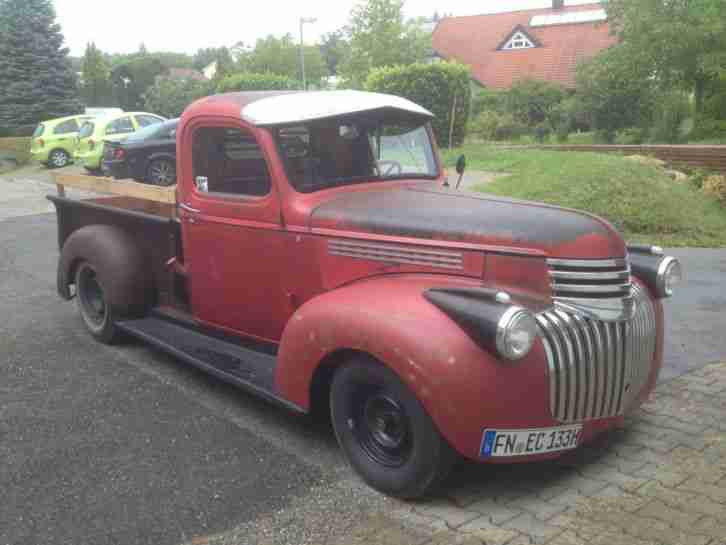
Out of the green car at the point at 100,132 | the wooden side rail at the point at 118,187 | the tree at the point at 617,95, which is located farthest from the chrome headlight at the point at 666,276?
the tree at the point at 617,95

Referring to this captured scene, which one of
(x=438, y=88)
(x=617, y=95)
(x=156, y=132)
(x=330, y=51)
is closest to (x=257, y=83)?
(x=438, y=88)

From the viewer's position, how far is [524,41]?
44406mm

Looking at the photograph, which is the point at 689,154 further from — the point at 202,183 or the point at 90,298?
the point at 90,298

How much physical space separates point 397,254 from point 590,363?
1129 mm

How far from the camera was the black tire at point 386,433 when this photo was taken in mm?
3500

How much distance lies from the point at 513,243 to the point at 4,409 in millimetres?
3452

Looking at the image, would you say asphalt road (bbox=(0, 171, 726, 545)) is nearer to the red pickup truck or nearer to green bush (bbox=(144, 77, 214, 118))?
the red pickup truck

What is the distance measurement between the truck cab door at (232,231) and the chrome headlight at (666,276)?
7.18 feet

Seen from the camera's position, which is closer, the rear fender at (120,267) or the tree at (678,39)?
the rear fender at (120,267)

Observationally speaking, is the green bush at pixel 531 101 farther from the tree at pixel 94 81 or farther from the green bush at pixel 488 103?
the tree at pixel 94 81

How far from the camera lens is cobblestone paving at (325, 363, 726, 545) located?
330cm

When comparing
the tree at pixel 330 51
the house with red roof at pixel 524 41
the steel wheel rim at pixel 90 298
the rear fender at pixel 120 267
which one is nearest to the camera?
the rear fender at pixel 120 267

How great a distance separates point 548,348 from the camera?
3.43 m

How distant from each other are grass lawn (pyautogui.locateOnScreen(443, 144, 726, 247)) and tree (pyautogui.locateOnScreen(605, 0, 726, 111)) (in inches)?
284
